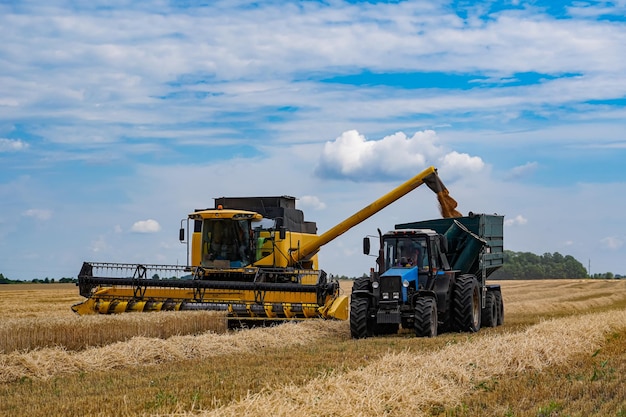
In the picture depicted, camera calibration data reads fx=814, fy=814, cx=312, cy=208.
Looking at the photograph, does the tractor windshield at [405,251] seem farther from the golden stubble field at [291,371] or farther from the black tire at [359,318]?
the golden stubble field at [291,371]

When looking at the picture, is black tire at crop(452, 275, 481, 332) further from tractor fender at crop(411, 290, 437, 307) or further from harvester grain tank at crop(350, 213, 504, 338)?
tractor fender at crop(411, 290, 437, 307)

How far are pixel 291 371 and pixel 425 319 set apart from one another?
5.33m

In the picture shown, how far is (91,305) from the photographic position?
17.8 m

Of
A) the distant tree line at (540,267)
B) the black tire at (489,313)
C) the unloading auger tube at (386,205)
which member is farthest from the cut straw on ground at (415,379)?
the distant tree line at (540,267)

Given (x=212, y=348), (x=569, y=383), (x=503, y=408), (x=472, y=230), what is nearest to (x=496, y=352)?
(x=569, y=383)

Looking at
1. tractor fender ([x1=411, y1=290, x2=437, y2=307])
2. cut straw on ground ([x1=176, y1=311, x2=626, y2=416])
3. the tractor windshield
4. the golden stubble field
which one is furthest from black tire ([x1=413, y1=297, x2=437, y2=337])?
cut straw on ground ([x1=176, y1=311, x2=626, y2=416])

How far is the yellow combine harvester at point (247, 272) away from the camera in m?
17.4

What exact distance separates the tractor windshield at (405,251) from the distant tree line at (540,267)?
282 ft

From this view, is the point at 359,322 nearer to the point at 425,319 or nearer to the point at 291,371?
the point at 425,319

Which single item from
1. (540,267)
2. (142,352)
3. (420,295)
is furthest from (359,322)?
(540,267)

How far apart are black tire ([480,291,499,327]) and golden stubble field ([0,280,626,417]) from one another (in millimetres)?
3172

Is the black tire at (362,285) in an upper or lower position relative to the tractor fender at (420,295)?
upper

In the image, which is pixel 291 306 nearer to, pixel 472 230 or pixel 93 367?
pixel 472 230

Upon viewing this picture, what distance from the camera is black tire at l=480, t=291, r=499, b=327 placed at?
61.9 feet
